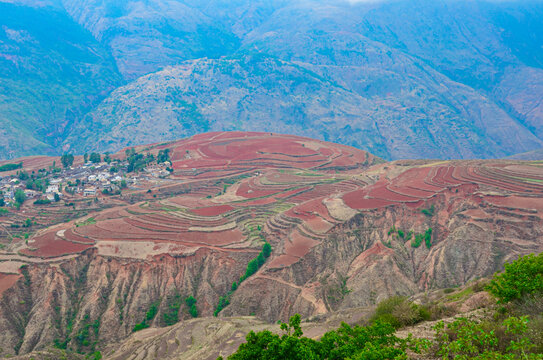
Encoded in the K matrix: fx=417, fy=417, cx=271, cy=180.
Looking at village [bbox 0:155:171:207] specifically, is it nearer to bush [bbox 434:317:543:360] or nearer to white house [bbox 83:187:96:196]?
white house [bbox 83:187:96:196]

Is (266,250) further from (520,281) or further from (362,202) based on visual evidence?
(520,281)

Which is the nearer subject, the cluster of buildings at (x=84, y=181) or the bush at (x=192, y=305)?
the bush at (x=192, y=305)

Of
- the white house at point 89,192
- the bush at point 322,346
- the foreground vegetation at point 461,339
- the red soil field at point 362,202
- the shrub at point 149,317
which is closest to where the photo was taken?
the foreground vegetation at point 461,339

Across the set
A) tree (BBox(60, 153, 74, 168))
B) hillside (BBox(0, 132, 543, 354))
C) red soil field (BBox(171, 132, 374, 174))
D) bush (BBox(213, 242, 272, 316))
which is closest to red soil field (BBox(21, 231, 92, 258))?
hillside (BBox(0, 132, 543, 354))

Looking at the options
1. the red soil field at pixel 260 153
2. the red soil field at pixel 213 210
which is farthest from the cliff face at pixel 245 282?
the red soil field at pixel 260 153

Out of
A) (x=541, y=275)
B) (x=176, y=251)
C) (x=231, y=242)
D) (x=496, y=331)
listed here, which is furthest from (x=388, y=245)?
(x=496, y=331)

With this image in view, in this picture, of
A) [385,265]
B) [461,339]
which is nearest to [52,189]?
[385,265]

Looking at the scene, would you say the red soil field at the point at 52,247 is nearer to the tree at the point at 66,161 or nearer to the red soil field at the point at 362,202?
the red soil field at the point at 362,202
